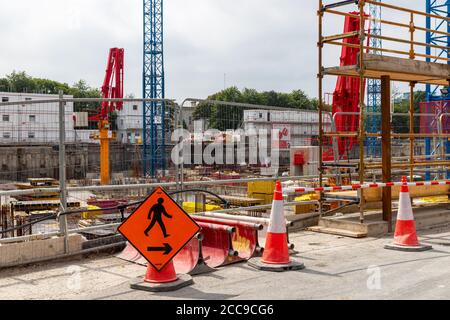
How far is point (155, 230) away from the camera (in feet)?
20.6

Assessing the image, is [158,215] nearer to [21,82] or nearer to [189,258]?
[189,258]

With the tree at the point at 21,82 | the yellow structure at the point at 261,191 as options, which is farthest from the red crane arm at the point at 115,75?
the tree at the point at 21,82

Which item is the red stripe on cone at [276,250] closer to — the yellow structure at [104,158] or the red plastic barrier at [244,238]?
the red plastic barrier at [244,238]

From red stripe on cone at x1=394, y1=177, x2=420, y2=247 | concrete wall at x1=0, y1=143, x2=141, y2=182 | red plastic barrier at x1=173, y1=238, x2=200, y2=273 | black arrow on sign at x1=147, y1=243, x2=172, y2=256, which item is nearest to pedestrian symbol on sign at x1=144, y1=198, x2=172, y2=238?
black arrow on sign at x1=147, y1=243, x2=172, y2=256

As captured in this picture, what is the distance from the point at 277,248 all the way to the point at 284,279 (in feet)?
2.30

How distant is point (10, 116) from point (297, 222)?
18.9 ft

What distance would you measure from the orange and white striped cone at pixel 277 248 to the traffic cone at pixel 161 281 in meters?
1.25

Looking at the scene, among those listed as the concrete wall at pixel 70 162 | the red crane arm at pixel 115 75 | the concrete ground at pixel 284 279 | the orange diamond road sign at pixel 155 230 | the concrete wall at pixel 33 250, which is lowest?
the concrete ground at pixel 284 279

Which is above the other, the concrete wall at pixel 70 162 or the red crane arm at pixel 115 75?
the red crane arm at pixel 115 75

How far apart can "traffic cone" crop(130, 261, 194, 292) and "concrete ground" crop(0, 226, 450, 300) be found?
10cm

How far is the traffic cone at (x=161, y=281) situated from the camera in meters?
6.09

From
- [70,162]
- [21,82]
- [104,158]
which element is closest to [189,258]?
[70,162]
